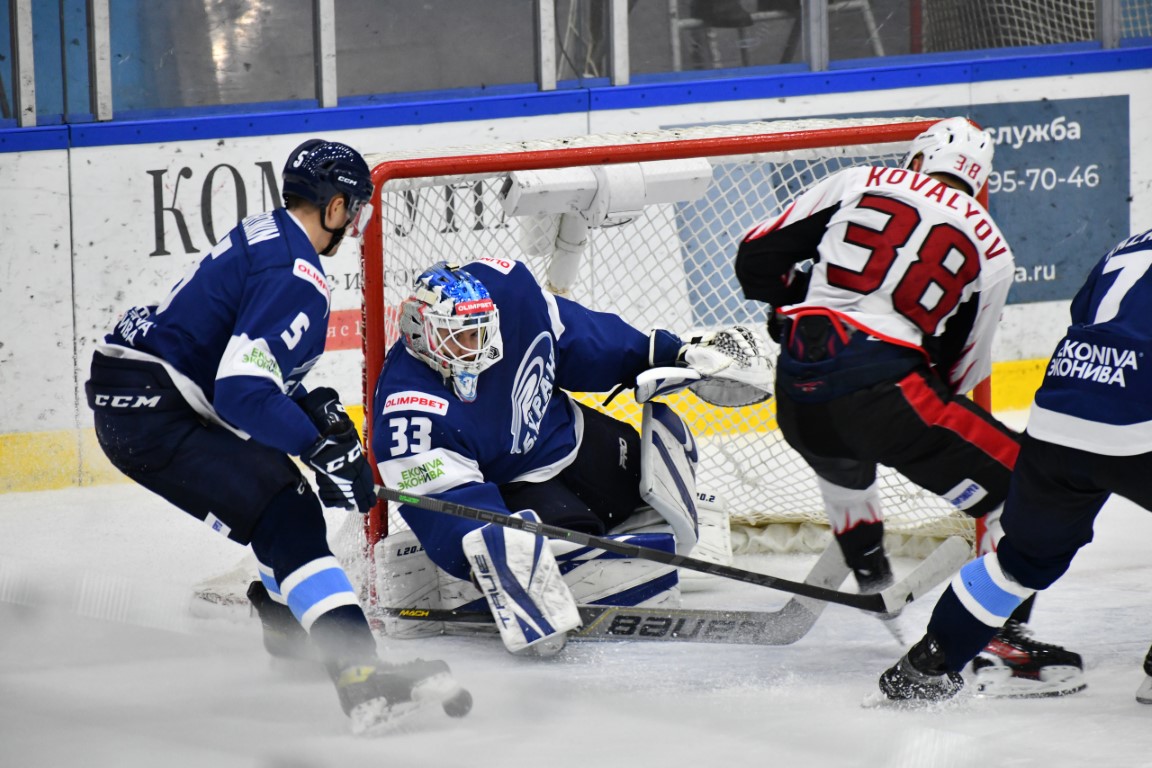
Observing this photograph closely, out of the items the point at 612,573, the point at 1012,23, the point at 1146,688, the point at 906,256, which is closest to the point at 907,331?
the point at 906,256

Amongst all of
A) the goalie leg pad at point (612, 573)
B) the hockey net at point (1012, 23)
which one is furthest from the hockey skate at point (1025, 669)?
the hockey net at point (1012, 23)

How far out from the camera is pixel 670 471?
303cm

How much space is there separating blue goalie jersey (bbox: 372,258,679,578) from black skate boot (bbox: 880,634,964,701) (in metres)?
0.82

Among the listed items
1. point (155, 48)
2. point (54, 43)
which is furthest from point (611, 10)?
point (54, 43)

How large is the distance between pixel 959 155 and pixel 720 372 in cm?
76

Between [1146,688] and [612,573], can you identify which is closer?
[1146,688]

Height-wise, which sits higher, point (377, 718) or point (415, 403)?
point (415, 403)

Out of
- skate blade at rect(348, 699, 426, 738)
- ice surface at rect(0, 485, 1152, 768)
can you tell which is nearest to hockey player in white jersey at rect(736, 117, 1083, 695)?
ice surface at rect(0, 485, 1152, 768)

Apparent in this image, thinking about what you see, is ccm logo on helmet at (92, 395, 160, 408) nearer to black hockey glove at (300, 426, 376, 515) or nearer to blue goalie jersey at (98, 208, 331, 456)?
blue goalie jersey at (98, 208, 331, 456)

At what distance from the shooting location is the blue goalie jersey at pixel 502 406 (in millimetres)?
2736

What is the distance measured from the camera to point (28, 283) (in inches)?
163

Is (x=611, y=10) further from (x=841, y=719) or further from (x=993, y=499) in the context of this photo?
(x=841, y=719)

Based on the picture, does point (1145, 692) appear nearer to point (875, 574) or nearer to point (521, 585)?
point (875, 574)

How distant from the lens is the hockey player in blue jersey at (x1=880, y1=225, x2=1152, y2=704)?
1.98 metres
